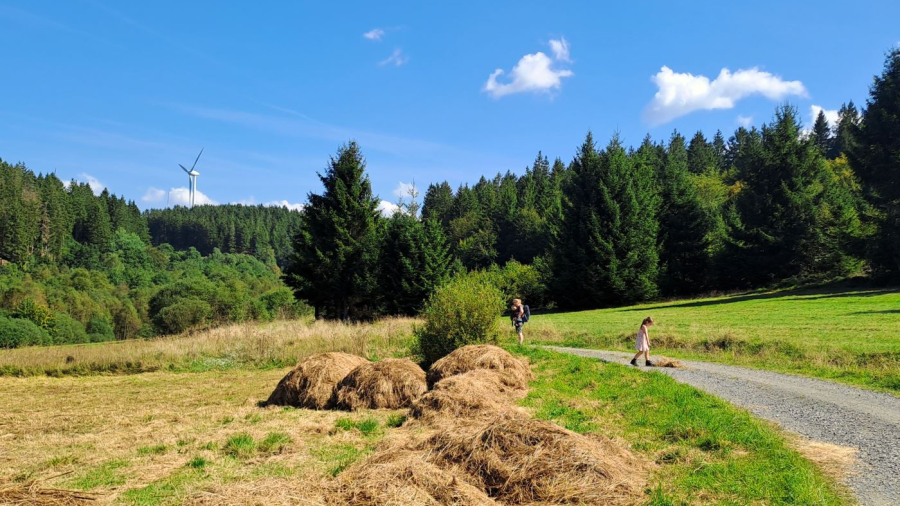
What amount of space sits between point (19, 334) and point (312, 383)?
2791 inches

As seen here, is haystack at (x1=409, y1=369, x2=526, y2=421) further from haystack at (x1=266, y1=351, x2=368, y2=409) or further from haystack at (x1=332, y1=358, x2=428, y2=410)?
haystack at (x1=266, y1=351, x2=368, y2=409)

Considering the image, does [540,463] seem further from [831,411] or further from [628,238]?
[628,238]

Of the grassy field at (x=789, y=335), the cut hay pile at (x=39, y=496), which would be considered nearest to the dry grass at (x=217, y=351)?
the grassy field at (x=789, y=335)

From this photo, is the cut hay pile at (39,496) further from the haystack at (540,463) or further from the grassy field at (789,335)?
the grassy field at (789,335)

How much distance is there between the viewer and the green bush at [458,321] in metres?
18.6

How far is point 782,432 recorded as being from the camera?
8742mm

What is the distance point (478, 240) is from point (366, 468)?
Result: 299ft

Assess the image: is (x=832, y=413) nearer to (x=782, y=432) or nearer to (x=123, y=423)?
(x=782, y=432)

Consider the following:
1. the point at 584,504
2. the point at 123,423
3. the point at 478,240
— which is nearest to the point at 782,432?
the point at 584,504

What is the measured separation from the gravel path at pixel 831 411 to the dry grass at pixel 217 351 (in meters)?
12.9

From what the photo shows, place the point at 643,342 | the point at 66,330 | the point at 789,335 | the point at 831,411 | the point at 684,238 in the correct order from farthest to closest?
the point at 66,330 → the point at 684,238 → the point at 789,335 → the point at 643,342 → the point at 831,411

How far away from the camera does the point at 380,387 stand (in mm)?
12656

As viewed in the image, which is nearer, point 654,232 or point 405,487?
point 405,487

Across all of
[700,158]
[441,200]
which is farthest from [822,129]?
[441,200]
